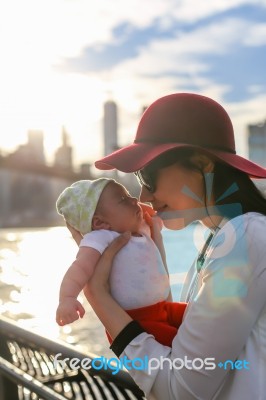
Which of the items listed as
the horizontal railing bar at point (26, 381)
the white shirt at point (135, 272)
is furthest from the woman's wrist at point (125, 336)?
the horizontal railing bar at point (26, 381)

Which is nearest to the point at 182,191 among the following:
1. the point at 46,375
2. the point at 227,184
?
the point at 227,184

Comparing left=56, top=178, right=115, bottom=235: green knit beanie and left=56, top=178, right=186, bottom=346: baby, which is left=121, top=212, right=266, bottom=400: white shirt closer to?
left=56, top=178, right=186, bottom=346: baby

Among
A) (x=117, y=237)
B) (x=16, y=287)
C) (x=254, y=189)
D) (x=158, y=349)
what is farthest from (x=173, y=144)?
(x=16, y=287)

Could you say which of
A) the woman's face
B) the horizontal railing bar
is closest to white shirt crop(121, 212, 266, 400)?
the woman's face

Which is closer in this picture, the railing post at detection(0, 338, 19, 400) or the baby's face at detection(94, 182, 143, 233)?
the baby's face at detection(94, 182, 143, 233)

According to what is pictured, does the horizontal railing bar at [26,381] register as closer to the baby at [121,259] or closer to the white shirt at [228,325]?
the baby at [121,259]

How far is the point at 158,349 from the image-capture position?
1.26 m

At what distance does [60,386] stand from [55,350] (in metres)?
0.16

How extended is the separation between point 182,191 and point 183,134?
0.12 metres

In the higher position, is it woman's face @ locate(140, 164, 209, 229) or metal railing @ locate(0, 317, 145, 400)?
woman's face @ locate(140, 164, 209, 229)

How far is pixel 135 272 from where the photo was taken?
58.0 inches

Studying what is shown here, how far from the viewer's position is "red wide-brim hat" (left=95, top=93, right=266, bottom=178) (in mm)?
1300

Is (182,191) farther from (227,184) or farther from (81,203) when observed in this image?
(81,203)

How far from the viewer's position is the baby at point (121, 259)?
55.4 inches
